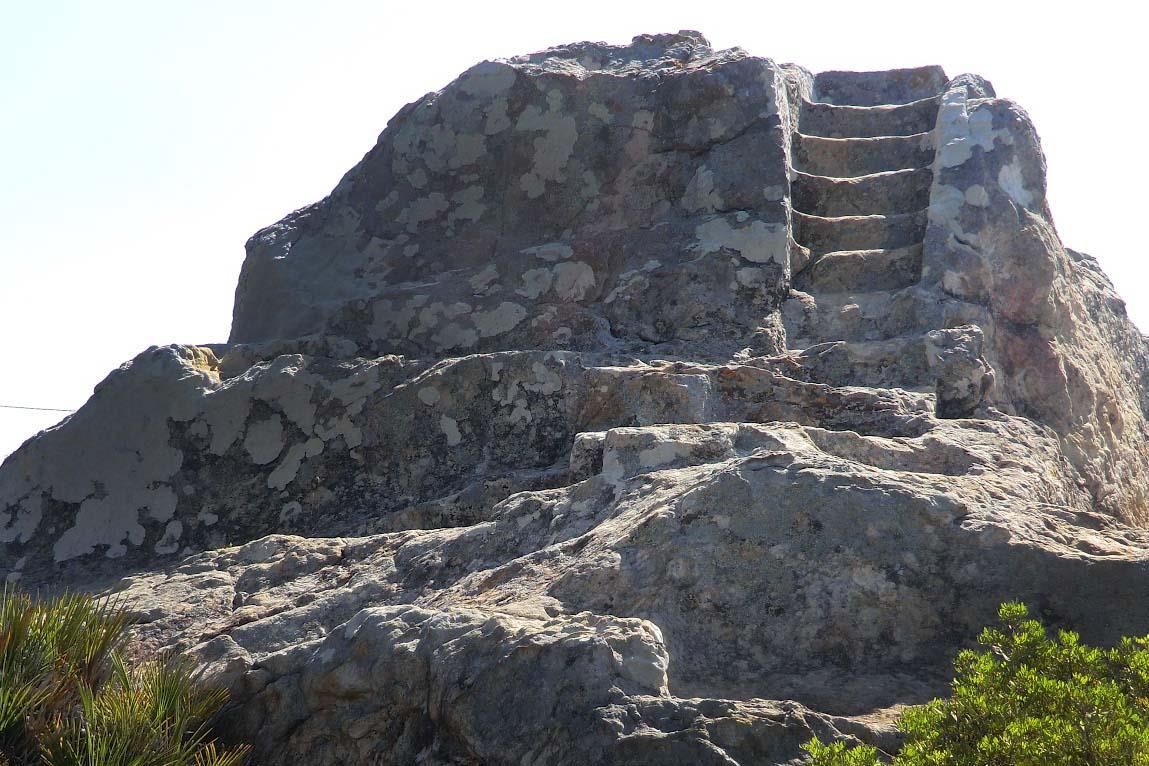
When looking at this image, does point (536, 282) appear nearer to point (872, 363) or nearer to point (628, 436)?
point (872, 363)

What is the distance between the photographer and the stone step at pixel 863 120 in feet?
20.9

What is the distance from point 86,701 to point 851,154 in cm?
503

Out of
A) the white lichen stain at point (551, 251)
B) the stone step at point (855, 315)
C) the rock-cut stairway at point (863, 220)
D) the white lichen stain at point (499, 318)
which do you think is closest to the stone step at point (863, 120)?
the rock-cut stairway at point (863, 220)

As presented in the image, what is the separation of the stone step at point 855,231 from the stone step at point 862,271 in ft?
0.31

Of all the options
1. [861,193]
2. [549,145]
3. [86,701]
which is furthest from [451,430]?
[861,193]

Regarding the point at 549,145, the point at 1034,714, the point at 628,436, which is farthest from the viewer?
the point at 549,145

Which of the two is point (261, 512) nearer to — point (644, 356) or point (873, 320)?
point (644, 356)

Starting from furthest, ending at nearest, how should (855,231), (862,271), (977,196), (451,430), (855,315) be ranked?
(855,231)
(862,271)
(977,196)
(855,315)
(451,430)

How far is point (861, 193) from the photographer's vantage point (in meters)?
6.02

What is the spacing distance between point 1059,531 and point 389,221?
4.39 meters

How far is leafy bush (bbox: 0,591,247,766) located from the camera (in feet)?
9.32

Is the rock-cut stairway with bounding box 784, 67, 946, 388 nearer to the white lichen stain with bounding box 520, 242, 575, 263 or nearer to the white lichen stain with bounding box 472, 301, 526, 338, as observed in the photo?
the white lichen stain with bounding box 520, 242, 575, 263

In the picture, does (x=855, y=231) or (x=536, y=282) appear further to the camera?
(x=536, y=282)

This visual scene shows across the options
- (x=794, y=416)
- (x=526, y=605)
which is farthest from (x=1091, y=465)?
(x=526, y=605)
